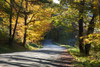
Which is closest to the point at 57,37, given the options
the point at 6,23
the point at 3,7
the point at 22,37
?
the point at 22,37

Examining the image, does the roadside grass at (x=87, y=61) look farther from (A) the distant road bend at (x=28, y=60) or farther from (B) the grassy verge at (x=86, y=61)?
(A) the distant road bend at (x=28, y=60)

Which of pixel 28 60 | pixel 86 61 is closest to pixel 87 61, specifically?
pixel 86 61

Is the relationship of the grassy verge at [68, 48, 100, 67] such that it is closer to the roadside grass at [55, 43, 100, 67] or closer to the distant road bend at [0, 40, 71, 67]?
the roadside grass at [55, 43, 100, 67]

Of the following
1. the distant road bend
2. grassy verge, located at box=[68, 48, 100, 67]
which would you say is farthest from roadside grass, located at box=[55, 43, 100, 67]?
the distant road bend

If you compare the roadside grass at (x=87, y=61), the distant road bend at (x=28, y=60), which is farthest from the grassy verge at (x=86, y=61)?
the distant road bend at (x=28, y=60)

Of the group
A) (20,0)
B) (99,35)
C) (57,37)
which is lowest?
(57,37)

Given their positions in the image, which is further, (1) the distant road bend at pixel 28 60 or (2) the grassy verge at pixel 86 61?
(2) the grassy verge at pixel 86 61

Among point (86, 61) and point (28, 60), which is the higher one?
point (28, 60)

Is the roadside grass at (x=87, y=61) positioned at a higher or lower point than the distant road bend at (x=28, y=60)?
lower

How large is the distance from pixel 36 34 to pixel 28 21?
9.11ft

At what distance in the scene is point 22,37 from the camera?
2272 cm

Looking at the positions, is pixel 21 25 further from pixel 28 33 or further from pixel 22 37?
pixel 22 37

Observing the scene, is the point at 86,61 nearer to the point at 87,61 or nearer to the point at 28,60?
the point at 87,61

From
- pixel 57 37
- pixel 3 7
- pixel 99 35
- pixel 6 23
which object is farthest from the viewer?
pixel 57 37
